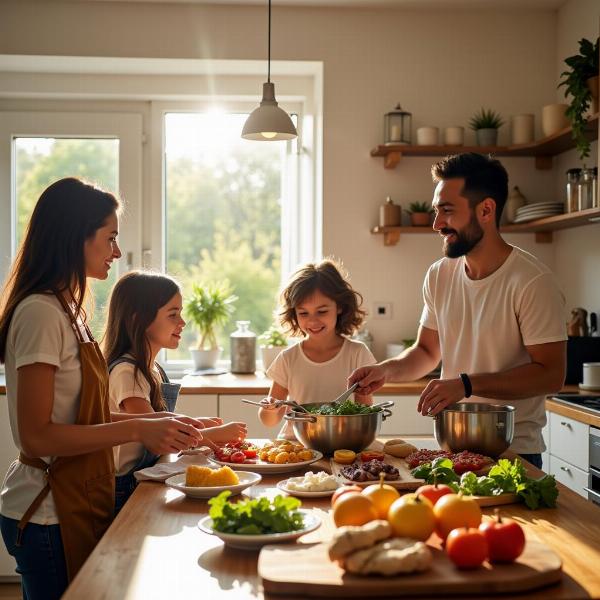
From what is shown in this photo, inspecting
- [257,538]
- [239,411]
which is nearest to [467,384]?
[257,538]

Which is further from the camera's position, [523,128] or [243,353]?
[243,353]

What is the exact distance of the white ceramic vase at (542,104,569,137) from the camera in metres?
3.85

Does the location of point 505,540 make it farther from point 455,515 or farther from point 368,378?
point 368,378

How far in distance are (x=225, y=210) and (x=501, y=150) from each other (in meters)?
1.53

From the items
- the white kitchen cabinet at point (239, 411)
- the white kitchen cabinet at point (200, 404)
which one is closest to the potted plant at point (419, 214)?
the white kitchen cabinet at point (239, 411)

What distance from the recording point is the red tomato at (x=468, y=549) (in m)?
1.21

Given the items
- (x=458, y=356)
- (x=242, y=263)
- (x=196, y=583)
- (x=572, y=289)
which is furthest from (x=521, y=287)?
(x=242, y=263)

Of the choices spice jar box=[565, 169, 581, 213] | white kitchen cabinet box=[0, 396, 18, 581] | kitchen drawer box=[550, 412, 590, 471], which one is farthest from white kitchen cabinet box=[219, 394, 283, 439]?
spice jar box=[565, 169, 581, 213]

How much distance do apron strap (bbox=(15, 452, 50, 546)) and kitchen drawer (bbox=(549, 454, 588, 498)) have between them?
6.42 ft

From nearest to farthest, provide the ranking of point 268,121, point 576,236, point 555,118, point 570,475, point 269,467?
point 269,467, point 268,121, point 570,475, point 555,118, point 576,236

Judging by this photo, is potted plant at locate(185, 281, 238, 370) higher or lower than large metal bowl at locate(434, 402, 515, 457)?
higher

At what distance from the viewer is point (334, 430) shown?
2.06 m

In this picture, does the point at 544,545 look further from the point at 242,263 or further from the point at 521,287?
the point at 242,263

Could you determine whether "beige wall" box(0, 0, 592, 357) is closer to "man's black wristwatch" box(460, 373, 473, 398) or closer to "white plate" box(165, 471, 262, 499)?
"man's black wristwatch" box(460, 373, 473, 398)
